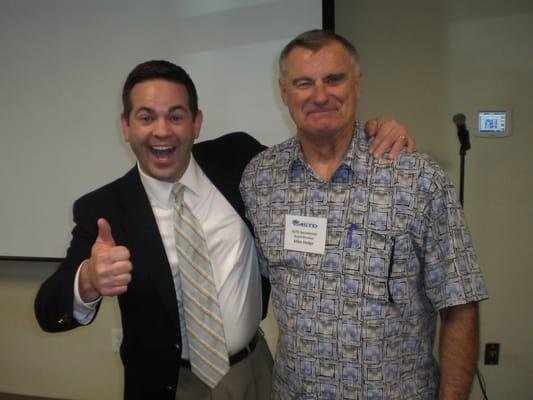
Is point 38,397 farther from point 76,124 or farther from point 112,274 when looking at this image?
point 112,274

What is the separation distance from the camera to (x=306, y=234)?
1.18m

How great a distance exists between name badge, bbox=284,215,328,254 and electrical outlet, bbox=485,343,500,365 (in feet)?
5.01

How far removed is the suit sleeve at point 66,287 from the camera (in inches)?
46.9

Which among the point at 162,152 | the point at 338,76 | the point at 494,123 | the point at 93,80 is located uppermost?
the point at 93,80

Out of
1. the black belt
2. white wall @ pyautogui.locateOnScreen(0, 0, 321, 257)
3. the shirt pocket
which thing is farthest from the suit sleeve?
white wall @ pyautogui.locateOnScreen(0, 0, 321, 257)

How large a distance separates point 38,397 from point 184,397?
6.27 ft

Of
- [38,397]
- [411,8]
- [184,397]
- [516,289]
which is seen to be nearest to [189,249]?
[184,397]

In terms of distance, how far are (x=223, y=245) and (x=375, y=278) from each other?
512mm

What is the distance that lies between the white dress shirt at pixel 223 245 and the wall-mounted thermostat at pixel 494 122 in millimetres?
1320

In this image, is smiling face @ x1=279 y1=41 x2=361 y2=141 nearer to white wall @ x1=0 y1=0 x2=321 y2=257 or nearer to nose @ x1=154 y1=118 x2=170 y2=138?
nose @ x1=154 y1=118 x2=170 y2=138

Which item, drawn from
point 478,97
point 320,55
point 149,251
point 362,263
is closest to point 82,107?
point 149,251

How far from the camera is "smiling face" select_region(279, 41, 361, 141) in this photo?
1.13 meters

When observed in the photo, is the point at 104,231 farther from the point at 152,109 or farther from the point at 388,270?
the point at 388,270

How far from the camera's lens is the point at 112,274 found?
1056 millimetres
